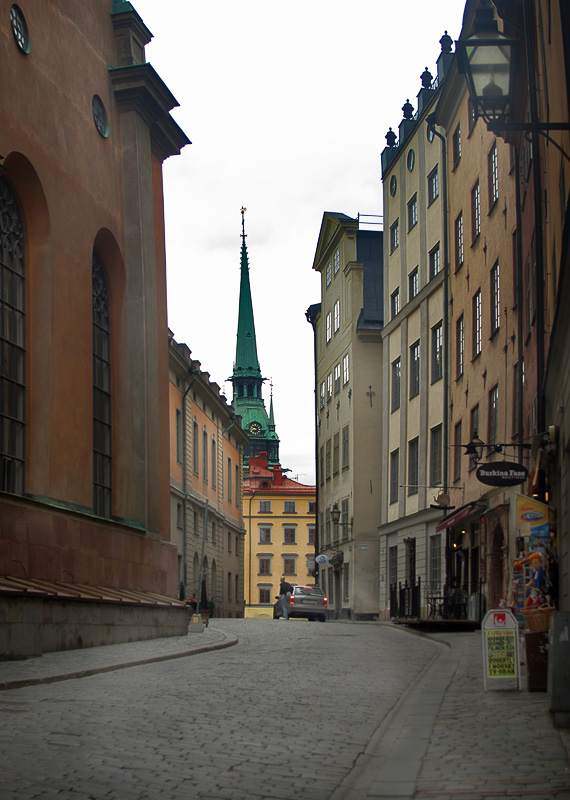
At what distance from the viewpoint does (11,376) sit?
72.5 ft

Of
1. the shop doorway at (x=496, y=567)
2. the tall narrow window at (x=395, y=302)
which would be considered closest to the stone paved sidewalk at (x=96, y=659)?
the shop doorway at (x=496, y=567)

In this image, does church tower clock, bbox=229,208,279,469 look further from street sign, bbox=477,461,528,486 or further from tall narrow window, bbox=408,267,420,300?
street sign, bbox=477,461,528,486

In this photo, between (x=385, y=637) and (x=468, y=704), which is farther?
(x=385, y=637)

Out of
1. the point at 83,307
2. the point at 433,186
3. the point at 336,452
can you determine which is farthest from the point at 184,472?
the point at 83,307

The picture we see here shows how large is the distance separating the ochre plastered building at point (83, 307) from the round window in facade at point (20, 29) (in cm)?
5

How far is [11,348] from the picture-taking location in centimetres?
2217

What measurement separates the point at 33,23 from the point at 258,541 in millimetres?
85122

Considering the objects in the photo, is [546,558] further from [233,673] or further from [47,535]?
[47,535]

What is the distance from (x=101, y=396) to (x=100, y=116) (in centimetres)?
738

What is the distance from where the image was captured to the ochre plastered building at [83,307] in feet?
72.3

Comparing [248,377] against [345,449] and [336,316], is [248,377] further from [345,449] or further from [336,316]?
[345,449]

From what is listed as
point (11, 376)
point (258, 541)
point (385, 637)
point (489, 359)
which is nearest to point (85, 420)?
point (11, 376)

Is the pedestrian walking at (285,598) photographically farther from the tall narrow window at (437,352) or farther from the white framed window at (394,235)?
the white framed window at (394,235)

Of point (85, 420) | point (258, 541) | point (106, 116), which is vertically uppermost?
point (106, 116)
